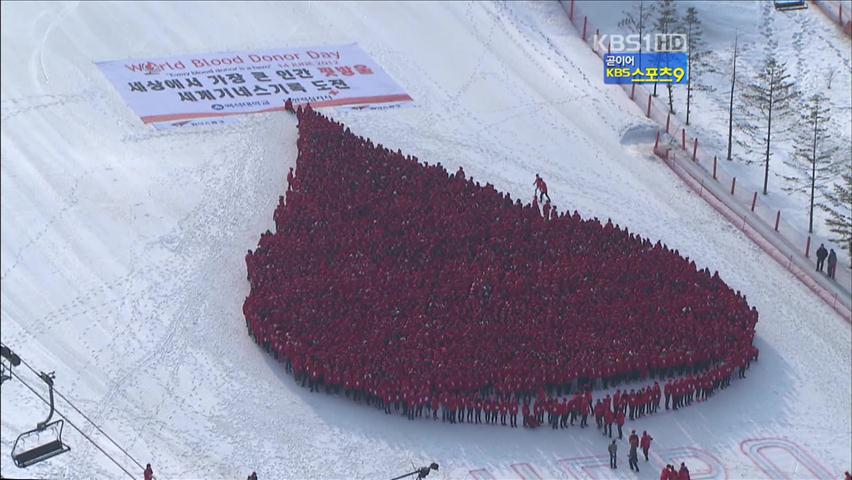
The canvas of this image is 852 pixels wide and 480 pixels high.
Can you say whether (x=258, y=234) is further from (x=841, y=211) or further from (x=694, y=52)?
(x=694, y=52)

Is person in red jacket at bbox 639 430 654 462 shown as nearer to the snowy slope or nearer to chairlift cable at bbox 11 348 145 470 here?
chairlift cable at bbox 11 348 145 470

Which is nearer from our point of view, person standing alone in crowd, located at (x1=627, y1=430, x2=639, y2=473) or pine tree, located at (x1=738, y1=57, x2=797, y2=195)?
person standing alone in crowd, located at (x1=627, y1=430, x2=639, y2=473)

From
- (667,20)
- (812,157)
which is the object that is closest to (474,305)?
(812,157)

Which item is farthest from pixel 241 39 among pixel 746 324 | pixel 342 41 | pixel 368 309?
pixel 746 324

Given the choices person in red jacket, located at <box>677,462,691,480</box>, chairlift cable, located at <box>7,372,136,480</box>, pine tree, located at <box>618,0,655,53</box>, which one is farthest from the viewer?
pine tree, located at <box>618,0,655,53</box>

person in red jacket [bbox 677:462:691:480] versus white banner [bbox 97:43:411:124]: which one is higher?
white banner [bbox 97:43:411:124]

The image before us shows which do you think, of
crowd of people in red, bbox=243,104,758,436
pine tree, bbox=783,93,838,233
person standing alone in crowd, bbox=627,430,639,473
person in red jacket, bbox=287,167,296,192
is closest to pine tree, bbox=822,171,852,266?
pine tree, bbox=783,93,838,233

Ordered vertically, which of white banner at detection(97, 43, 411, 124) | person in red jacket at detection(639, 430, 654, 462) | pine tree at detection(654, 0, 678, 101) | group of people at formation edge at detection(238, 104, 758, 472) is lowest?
person in red jacket at detection(639, 430, 654, 462)
